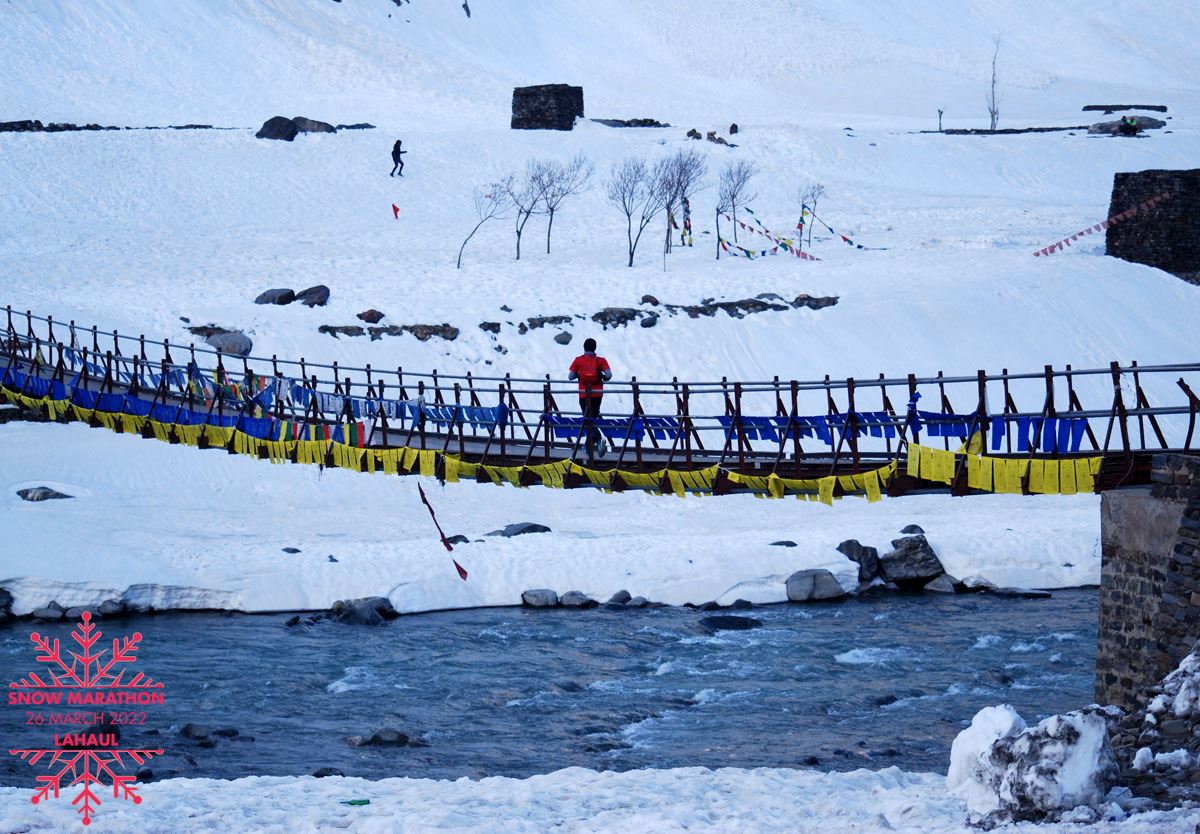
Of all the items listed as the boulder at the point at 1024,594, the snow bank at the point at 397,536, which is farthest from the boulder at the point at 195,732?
the boulder at the point at 1024,594

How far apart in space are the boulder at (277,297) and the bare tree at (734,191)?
12.9 m

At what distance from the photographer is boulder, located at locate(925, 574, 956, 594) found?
24891 mm

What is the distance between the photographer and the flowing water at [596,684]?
54.6 feet

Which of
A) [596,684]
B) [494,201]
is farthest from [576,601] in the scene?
[494,201]

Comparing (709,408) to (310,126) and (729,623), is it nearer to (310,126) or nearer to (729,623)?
(729,623)

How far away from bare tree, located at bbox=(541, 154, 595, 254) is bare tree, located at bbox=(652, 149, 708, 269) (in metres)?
2.44

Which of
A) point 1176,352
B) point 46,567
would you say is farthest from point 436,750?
point 1176,352

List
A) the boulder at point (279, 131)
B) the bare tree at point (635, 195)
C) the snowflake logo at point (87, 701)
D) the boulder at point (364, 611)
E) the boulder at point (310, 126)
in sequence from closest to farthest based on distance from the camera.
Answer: the snowflake logo at point (87, 701) → the boulder at point (364, 611) → the bare tree at point (635, 195) → the boulder at point (279, 131) → the boulder at point (310, 126)

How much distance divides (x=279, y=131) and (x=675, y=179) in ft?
54.0

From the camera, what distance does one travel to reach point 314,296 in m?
37.7

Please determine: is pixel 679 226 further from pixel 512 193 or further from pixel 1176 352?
pixel 1176 352

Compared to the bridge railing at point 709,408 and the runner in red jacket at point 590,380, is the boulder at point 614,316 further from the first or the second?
the runner in red jacket at point 590,380

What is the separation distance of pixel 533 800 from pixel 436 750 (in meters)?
4.39

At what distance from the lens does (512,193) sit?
156 feet
